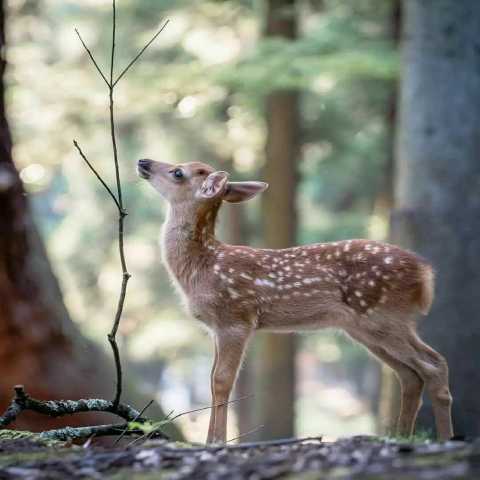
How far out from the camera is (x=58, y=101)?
1291 centimetres

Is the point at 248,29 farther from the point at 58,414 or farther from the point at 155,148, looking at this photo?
the point at 58,414

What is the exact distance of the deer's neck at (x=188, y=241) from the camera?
5.83 m

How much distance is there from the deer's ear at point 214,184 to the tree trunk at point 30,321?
8.49 feet

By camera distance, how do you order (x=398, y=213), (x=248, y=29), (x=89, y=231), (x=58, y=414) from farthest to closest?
(x=89, y=231)
(x=248, y=29)
(x=398, y=213)
(x=58, y=414)

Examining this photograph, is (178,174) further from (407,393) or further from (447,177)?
(447,177)

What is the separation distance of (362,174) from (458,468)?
1365 centimetres

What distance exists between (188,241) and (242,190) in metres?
0.49

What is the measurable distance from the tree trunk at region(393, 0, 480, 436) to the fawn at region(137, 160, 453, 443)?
1.46 m

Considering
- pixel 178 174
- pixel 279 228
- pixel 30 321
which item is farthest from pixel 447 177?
pixel 279 228

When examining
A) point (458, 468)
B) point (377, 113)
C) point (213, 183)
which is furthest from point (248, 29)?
point (458, 468)

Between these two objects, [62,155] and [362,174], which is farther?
[362,174]

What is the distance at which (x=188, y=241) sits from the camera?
235 inches

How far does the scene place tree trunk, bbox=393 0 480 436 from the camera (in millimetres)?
7074

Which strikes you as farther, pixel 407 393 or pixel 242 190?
pixel 242 190
